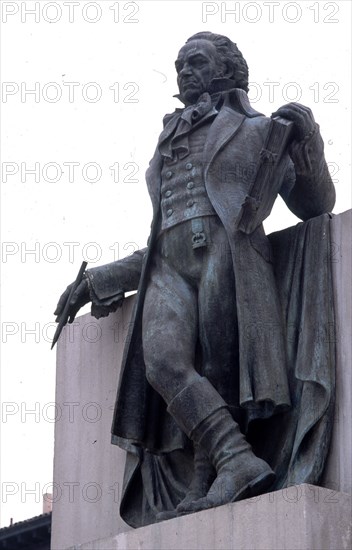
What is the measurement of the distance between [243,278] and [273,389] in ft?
2.66

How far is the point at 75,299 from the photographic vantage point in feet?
42.6

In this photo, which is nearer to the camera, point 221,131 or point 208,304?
point 208,304

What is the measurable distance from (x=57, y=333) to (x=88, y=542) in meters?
1.58

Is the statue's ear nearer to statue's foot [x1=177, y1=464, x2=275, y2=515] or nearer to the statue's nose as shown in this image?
the statue's nose

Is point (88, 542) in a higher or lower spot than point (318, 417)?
lower

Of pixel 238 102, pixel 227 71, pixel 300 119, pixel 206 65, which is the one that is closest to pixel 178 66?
pixel 206 65

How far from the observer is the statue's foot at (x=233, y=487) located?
441 inches

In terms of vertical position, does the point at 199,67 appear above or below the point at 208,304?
above

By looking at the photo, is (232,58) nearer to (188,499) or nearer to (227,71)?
(227,71)

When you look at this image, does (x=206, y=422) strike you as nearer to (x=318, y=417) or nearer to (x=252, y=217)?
(x=318, y=417)

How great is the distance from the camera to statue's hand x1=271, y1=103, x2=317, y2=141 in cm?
1198

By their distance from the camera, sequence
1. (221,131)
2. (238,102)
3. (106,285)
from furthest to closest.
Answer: (106,285) → (238,102) → (221,131)

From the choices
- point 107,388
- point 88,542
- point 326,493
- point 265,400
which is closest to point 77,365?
point 107,388

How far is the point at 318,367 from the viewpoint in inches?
454
